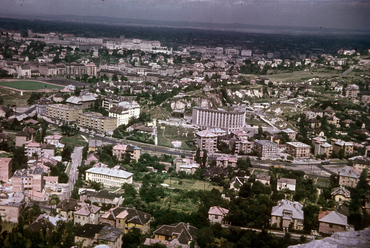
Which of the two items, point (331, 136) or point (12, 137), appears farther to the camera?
point (331, 136)

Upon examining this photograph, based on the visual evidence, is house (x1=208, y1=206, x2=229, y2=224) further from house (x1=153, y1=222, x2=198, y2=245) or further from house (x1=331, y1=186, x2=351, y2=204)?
house (x1=331, y1=186, x2=351, y2=204)

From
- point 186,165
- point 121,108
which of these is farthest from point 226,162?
point 121,108

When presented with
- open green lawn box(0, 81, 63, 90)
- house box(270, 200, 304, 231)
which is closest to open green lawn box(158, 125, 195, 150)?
house box(270, 200, 304, 231)

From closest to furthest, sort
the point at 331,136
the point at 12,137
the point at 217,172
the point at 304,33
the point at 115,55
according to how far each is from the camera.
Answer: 1. the point at 217,172
2. the point at 12,137
3. the point at 331,136
4. the point at 304,33
5. the point at 115,55

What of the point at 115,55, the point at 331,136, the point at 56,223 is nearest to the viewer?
the point at 56,223

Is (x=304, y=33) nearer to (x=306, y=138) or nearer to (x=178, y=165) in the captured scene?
(x=306, y=138)

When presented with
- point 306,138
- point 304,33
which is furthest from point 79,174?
point 304,33

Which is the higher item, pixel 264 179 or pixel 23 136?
pixel 23 136

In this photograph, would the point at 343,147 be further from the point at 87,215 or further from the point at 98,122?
the point at 87,215
